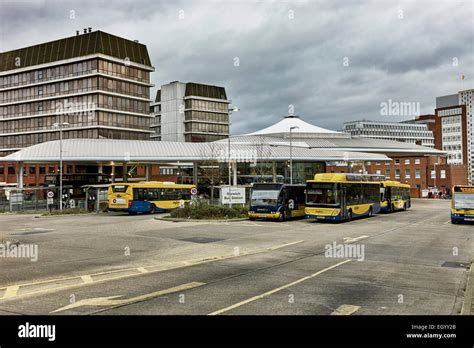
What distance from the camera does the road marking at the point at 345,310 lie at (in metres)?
8.34

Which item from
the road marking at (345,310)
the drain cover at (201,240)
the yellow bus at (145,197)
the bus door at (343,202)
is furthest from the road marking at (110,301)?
the yellow bus at (145,197)

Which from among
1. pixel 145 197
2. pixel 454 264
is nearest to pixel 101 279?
pixel 454 264

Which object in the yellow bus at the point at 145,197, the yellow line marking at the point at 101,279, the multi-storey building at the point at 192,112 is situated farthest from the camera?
the multi-storey building at the point at 192,112

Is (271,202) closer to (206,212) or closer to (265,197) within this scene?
(265,197)

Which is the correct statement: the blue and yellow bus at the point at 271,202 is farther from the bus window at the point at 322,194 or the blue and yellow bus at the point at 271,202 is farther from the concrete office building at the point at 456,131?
the concrete office building at the point at 456,131

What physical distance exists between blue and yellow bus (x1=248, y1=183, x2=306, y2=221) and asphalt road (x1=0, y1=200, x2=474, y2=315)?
30.9ft

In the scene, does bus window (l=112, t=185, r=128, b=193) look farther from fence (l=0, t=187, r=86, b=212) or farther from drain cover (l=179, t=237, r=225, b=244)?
drain cover (l=179, t=237, r=225, b=244)

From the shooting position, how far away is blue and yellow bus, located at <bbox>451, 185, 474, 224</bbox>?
30031mm

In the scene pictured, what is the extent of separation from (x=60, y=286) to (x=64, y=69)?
82912mm

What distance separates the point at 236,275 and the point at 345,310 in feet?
14.1

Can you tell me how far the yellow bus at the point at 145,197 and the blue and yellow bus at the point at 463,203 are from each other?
20696 mm

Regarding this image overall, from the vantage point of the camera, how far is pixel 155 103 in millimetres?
124750

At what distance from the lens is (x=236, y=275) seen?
12.3m

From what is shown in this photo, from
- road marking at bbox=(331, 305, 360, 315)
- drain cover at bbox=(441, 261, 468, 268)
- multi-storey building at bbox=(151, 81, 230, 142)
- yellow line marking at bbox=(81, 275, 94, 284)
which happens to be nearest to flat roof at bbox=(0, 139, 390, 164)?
yellow line marking at bbox=(81, 275, 94, 284)
